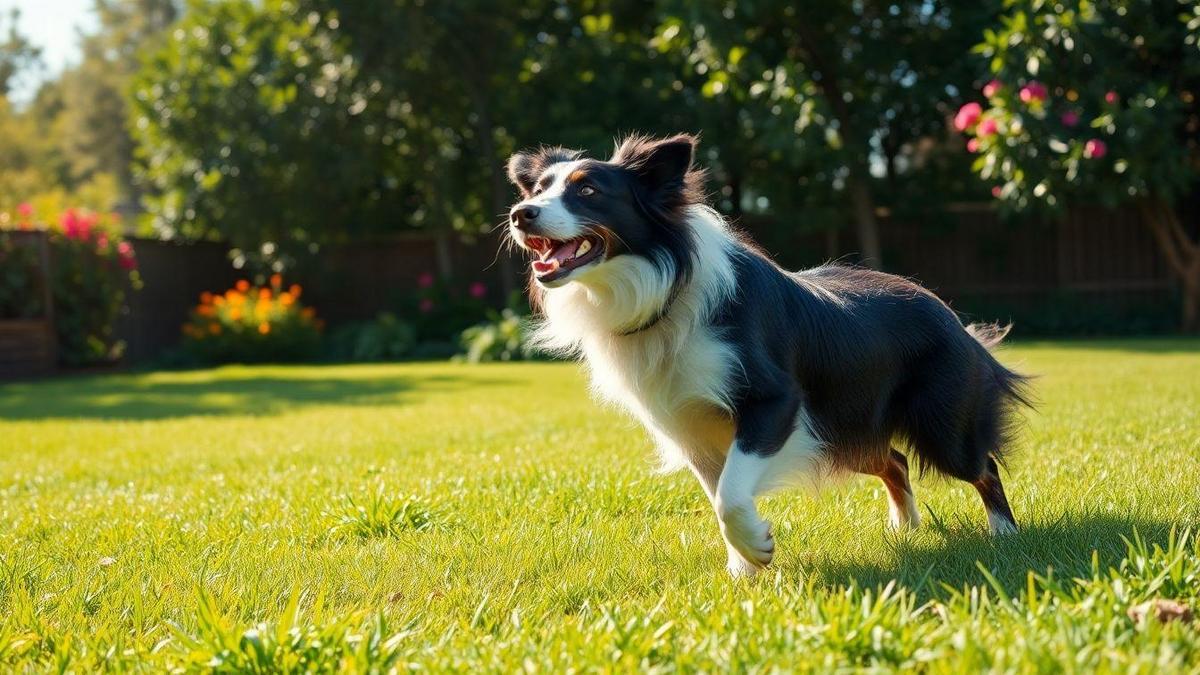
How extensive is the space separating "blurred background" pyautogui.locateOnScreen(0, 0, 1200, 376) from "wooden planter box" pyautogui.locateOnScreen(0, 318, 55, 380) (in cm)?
3

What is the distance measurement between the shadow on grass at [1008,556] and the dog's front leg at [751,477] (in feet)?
0.82

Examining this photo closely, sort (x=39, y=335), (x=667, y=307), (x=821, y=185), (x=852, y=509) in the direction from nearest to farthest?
(x=667, y=307) < (x=852, y=509) < (x=39, y=335) < (x=821, y=185)

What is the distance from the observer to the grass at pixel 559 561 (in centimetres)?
262

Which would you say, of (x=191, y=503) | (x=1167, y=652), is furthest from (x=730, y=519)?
(x=191, y=503)

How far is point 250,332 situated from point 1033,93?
13.5 meters

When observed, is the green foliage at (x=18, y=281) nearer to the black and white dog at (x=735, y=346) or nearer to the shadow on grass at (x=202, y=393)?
the shadow on grass at (x=202, y=393)

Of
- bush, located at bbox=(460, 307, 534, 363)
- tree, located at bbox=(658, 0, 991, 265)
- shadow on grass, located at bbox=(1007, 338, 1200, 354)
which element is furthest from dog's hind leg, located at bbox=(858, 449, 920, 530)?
bush, located at bbox=(460, 307, 534, 363)

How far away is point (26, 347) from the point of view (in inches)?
636

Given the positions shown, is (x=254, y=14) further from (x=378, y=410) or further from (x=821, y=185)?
(x=378, y=410)

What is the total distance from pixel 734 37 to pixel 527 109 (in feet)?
16.0

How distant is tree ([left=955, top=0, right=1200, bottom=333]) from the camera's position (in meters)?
14.6

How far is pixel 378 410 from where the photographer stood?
10.6 meters

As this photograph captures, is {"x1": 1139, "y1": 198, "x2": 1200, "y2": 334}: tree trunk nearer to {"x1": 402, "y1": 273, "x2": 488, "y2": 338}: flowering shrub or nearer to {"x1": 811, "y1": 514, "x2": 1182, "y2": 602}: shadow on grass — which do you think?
{"x1": 402, "y1": 273, "x2": 488, "y2": 338}: flowering shrub

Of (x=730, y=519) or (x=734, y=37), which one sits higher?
(x=734, y=37)
